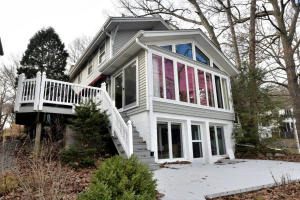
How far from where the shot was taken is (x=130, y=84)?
7957mm

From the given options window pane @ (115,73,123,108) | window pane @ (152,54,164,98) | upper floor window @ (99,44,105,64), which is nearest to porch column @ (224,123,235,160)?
window pane @ (152,54,164,98)

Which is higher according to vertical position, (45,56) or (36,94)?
(45,56)

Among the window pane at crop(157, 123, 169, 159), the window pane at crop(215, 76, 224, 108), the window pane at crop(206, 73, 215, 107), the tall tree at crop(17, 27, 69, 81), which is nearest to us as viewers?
the window pane at crop(157, 123, 169, 159)

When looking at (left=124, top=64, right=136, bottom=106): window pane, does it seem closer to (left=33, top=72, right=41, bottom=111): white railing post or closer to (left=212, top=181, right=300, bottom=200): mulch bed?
(left=33, top=72, right=41, bottom=111): white railing post

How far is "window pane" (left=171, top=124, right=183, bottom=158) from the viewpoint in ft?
23.1

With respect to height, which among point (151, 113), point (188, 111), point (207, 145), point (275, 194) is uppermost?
point (188, 111)

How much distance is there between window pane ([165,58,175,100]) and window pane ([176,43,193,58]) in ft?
3.71

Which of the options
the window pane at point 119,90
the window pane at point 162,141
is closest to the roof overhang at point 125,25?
the window pane at point 119,90

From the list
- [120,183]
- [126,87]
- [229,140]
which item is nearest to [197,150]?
[229,140]

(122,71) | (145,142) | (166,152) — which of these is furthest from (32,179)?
(122,71)

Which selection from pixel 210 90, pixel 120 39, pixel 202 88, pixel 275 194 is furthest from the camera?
pixel 120 39

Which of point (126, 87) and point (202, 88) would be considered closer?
point (126, 87)

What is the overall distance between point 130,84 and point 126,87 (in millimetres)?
352

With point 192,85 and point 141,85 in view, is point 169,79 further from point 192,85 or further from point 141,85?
point 192,85
